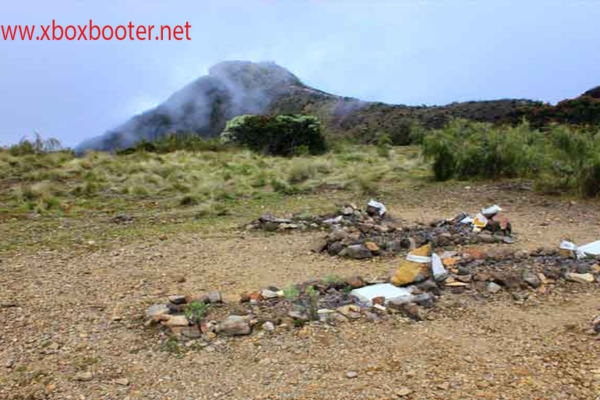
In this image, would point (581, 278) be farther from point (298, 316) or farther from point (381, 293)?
point (298, 316)

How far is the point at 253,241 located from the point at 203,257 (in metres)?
0.74

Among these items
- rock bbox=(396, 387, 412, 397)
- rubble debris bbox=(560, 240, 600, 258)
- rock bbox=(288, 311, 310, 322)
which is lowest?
rock bbox=(396, 387, 412, 397)

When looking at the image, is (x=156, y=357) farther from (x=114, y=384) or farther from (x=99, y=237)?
(x=99, y=237)

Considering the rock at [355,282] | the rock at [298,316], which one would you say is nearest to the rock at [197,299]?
the rock at [298,316]

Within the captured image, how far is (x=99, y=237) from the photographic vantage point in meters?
5.80

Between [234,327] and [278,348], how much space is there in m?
0.34

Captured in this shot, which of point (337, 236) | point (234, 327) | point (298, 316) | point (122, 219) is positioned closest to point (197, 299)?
point (234, 327)

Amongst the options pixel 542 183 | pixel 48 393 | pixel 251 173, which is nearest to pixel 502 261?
pixel 48 393

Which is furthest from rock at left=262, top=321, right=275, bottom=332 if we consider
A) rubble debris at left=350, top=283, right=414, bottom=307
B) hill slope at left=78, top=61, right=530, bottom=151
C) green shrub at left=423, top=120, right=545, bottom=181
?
hill slope at left=78, top=61, right=530, bottom=151

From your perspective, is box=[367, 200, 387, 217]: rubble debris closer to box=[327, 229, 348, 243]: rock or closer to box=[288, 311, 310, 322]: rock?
box=[327, 229, 348, 243]: rock

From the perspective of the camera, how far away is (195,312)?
10.9ft

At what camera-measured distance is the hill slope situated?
21.2 metres

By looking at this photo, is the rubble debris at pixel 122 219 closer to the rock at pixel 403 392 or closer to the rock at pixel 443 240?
the rock at pixel 443 240

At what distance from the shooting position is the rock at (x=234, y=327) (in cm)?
304
